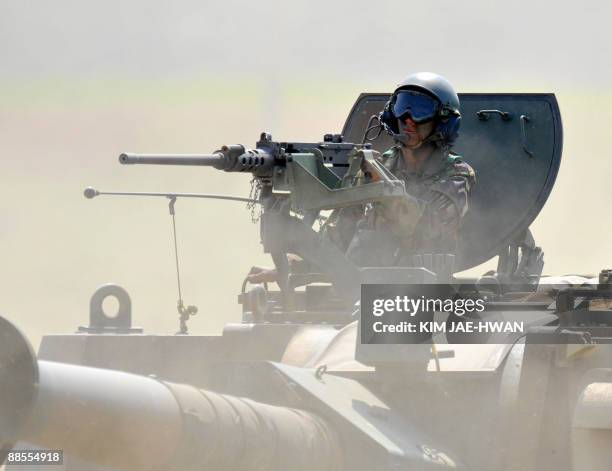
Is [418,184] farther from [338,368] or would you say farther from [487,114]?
[487,114]

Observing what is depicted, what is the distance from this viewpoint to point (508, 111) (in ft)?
47.9

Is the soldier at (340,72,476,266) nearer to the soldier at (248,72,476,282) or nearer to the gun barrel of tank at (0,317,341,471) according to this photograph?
the soldier at (248,72,476,282)

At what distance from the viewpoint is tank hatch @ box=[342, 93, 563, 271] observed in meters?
13.9

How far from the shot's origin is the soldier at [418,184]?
11445mm

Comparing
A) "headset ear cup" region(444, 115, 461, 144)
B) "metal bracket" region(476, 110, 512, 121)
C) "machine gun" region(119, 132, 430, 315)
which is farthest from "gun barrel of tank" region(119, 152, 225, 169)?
"metal bracket" region(476, 110, 512, 121)

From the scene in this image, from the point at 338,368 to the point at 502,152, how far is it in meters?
4.92

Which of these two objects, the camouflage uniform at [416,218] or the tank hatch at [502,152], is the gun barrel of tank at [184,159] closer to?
the camouflage uniform at [416,218]

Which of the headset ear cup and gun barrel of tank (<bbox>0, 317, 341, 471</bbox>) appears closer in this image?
gun barrel of tank (<bbox>0, 317, 341, 471</bbox>)

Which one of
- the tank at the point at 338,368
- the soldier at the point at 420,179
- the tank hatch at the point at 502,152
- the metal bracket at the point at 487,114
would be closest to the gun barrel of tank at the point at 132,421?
the tank at the point at 338,368

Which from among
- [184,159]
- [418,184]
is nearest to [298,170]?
[184,159]

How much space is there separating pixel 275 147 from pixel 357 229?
0.95 meters

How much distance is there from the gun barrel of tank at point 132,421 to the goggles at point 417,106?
14.7 feet

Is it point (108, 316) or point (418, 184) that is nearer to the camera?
point (108, 316)

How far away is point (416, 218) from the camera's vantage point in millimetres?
11258
